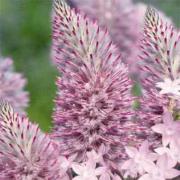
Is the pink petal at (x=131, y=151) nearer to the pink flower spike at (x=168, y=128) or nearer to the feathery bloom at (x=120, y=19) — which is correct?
the pink flower spike at (x=168, y=128)

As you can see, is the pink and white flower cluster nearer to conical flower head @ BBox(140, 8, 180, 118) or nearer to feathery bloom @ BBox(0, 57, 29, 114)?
conical flower head @ BBox(140, 8, 180, 118)

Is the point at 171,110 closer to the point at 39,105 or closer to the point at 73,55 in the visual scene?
the point at 73,55

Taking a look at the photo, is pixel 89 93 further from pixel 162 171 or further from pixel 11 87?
pixel 11 87

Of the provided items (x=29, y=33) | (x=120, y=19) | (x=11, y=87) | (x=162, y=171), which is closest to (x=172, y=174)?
(x=162, y=171)

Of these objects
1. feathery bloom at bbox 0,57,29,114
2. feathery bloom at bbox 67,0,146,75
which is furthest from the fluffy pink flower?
feathery bloom at bbox 67,0,146,75

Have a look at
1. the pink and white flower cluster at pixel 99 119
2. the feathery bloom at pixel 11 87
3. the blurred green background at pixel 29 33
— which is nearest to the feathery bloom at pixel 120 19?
the feathery bloom at pixel 11 87

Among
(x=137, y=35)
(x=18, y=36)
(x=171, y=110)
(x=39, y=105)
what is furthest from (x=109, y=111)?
(x=18, y=36)

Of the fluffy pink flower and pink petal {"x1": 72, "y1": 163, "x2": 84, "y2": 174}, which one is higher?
the fluffy pink flower

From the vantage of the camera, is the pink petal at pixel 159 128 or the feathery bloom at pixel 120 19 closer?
the pink petal at pixel 159 128
